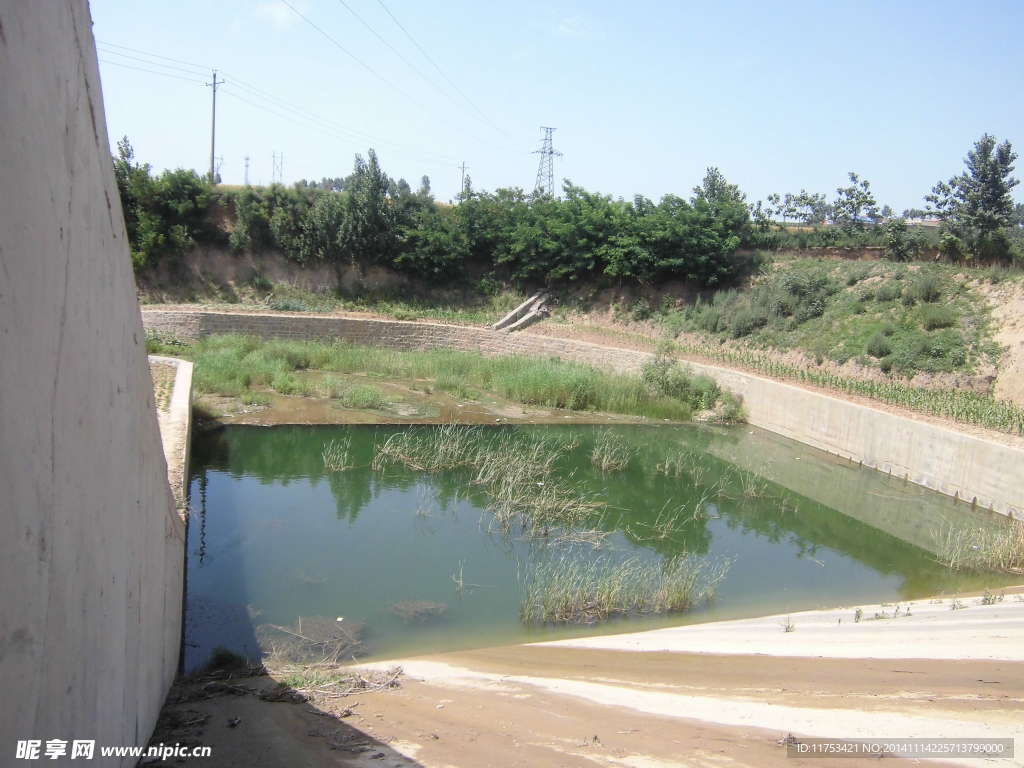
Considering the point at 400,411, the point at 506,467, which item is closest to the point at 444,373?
the point at 400,411

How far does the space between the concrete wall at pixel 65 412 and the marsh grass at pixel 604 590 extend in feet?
14.9

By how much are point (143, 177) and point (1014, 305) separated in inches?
1200

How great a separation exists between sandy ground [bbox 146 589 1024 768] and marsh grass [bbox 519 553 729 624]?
848 millimetres

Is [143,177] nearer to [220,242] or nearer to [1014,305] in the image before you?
[220,242]

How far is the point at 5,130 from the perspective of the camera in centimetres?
224

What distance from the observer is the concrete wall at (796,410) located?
12.2 metres

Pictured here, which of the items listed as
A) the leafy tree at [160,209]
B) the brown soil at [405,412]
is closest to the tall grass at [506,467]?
the brown soil at [405,412]

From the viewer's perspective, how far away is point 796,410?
16719 millimetres

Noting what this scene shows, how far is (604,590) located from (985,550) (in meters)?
5.87

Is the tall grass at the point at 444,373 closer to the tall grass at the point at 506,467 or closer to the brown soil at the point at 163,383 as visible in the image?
the brown soil at the point at 163,383

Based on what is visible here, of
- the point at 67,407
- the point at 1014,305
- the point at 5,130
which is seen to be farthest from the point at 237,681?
the point at 1014,305

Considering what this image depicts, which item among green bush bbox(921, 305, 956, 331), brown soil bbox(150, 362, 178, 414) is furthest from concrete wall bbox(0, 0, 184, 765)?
green bush bbox(921, 305, 956, 331)

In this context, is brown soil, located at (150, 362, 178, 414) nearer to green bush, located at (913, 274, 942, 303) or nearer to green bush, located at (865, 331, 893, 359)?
green bush, located at (865, 331, 893, 359)

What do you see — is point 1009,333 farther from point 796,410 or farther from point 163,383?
point 163,383
